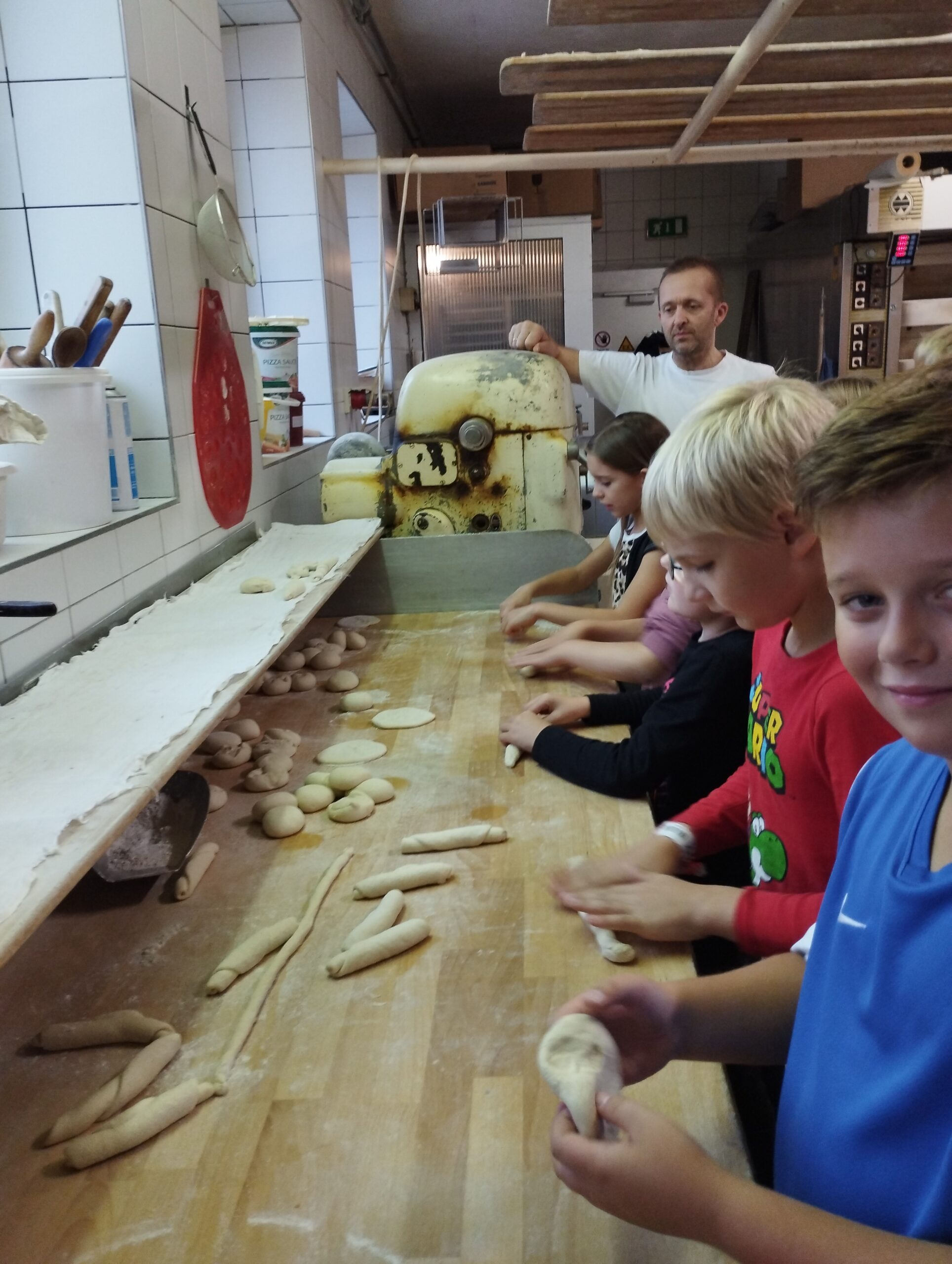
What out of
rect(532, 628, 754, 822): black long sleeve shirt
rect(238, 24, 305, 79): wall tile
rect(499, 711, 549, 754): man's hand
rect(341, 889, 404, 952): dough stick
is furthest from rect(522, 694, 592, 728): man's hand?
rect(238, 24, 305, 79): wall tile

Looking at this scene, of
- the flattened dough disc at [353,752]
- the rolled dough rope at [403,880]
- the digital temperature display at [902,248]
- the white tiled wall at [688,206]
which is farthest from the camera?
the white tiled wall at [688,206]

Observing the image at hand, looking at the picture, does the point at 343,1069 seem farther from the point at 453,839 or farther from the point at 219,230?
the point at 219,230

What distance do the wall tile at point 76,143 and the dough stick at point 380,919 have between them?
129 cm

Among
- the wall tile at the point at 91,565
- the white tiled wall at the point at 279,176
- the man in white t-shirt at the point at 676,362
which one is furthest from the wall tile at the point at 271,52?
the wall tile at the point at 91,565

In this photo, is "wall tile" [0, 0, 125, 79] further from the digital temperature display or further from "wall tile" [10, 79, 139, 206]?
the digital temperature display

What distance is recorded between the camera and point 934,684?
501 mm

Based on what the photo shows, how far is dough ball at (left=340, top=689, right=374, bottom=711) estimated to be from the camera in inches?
64.6

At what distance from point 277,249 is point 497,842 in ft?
8.12

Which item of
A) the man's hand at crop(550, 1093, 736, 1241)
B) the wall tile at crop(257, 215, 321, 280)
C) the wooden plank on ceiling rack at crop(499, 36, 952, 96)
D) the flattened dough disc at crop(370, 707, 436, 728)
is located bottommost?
the flattened dough disc at crop(370, 707, 436, 728)

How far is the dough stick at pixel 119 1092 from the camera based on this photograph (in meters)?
0.75

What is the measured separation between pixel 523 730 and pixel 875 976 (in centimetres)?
87

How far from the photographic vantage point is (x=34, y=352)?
4.44 feet

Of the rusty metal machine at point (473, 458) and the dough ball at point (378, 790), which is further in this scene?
the rusty metal machine at point (473, 458)

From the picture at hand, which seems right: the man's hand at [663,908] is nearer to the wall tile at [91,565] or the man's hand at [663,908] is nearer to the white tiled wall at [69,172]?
the wall tile at [91,565]
